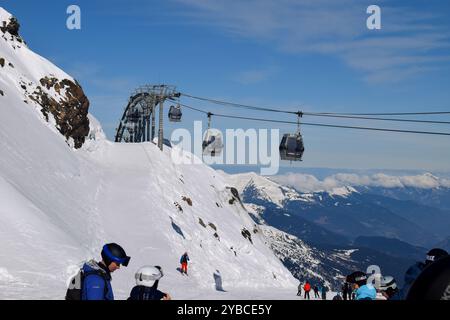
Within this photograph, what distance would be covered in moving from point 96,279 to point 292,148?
26.2m

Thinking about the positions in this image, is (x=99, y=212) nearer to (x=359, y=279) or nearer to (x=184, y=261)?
(x=184, y=261)

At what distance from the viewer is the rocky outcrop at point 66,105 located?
162 ft

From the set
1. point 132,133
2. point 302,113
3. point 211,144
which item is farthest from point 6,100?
point 132,133

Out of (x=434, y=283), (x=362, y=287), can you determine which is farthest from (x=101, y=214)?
(x=434, y=283)

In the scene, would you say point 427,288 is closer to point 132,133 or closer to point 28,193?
point 28,193

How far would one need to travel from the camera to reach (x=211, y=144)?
43250mm

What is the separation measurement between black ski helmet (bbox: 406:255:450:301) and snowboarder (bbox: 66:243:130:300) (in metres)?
3.30

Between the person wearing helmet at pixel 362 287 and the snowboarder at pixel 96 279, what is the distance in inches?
161

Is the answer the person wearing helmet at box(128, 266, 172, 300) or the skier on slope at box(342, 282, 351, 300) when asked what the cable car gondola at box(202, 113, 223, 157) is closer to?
the skier on slope at box(342, 282, 351, 300)

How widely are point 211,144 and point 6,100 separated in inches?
661

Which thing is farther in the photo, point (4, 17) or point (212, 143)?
point (4, 17)

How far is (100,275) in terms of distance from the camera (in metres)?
6.06

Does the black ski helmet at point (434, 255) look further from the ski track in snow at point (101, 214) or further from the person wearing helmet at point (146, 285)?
the ski track in snow at point (101, 214)
